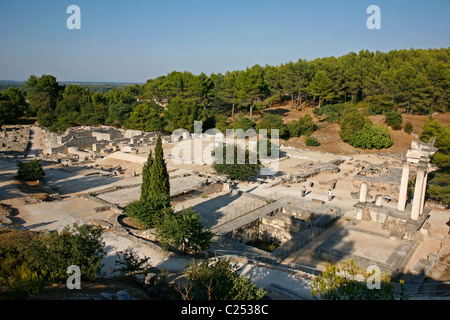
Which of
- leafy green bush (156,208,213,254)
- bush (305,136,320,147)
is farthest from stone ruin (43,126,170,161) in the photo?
leafy green bush (156,208,213,254)

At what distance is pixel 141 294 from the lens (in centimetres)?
916

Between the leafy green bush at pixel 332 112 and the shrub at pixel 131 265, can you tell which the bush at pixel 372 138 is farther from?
the shrub at pixel 131 265

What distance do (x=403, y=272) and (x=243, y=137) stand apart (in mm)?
32081

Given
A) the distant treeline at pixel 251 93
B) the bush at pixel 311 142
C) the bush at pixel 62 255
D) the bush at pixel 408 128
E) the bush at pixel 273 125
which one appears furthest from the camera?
the distant treeline at pixel 251 93

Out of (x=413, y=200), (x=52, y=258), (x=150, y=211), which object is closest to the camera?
(x=52, y=258)

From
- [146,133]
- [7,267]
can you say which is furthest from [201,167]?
[7,267]

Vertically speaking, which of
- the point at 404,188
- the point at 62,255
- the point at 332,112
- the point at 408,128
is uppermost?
the point at 332,112

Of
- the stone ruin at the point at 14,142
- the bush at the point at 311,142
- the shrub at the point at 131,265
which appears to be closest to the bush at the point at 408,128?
the bush at the point at 311,142

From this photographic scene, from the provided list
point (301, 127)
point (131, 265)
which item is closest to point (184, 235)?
point (131, 265)

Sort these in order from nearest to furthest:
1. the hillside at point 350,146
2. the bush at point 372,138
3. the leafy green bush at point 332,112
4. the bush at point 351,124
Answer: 1. the bush at point 372,138
2. the hillside at point 350,146
3. the bush at point 351,124
4. the leafy green bush at point 332,112

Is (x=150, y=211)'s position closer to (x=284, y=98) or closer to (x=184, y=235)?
(x=184, y=235)

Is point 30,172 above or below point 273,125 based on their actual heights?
below

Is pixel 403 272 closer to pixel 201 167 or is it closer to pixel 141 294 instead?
pixel 141 294

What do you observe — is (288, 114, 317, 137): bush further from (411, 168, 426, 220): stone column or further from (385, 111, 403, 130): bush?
(411, 168, 426, 220): stone column
